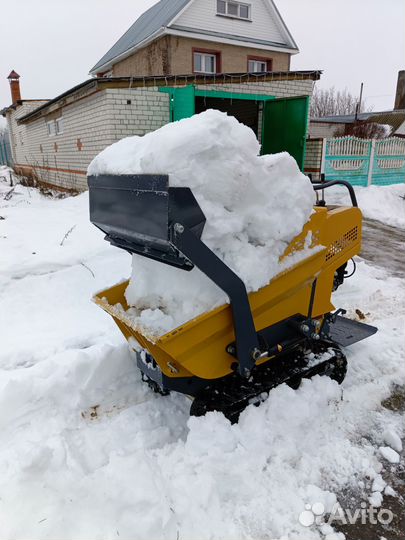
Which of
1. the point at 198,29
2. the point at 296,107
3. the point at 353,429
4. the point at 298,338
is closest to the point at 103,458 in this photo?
the point at 298,338

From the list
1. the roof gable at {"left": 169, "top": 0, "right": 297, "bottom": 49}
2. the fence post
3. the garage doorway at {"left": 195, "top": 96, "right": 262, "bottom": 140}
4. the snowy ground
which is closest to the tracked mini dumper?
the snowy ground

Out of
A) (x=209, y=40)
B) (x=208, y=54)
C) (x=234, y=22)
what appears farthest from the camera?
(x=234, y=22)

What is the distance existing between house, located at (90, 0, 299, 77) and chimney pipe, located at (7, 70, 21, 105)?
737 cm

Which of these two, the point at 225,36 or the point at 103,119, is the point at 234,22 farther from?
the point at 103,119

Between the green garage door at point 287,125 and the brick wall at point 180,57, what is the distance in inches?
226

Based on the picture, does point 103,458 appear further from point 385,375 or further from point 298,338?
point 385,375

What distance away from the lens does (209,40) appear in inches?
643

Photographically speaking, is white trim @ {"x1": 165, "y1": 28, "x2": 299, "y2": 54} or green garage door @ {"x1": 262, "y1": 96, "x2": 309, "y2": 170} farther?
white trim @ {"x1": 165, "y1": 28, "x2": 299, "y2": 54}

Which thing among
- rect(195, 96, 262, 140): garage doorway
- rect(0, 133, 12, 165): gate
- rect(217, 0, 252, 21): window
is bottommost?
rect(0, 133, 12, 165): gate

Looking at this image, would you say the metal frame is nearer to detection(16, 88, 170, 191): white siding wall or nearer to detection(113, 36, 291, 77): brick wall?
detection(16, 88, 170, 191): white siding wall

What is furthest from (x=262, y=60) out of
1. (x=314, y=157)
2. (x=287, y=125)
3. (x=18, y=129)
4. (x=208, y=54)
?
(x=18, y=129)

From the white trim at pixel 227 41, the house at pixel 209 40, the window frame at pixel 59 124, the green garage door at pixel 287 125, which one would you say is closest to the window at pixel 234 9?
the house at pixel 209 40

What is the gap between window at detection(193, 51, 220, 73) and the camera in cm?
1658

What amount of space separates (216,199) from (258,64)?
60.0ft
